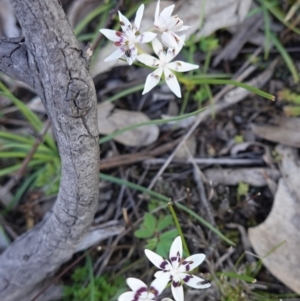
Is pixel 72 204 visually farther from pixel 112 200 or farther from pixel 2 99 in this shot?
pixel 2 99

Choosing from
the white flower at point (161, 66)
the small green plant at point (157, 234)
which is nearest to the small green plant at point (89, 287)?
the small green plant at point (157, 234)

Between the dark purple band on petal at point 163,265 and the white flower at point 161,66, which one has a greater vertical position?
the white flower at point 161,66

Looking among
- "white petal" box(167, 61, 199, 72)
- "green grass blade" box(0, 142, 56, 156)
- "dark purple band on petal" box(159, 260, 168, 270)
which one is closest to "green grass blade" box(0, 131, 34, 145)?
"green grass blade" box(0, 142, 56, 156)

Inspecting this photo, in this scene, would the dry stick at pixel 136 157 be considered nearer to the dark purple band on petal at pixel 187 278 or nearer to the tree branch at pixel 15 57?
the dark purple band on petal at pixel 187 278

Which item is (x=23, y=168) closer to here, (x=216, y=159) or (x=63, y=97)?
(x=216, y=159)

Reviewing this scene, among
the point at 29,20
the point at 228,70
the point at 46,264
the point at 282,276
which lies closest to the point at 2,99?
the point at 46,264

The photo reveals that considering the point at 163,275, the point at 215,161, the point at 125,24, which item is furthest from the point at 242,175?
the point at 125,24
